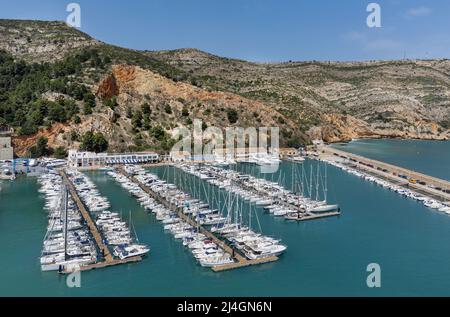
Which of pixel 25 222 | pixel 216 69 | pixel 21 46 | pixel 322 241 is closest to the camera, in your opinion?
pixel 322 241

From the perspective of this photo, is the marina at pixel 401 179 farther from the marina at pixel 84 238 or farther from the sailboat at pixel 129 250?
the marina at pixel 84 238

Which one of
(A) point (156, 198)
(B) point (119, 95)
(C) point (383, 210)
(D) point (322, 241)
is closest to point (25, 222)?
(A) point (156, 198)

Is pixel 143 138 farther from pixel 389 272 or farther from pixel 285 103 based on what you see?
pixel 389 272

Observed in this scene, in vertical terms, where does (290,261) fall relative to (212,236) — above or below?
below

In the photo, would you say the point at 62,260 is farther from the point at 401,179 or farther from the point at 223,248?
the point at 401,179

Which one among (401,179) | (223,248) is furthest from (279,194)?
(401,179)

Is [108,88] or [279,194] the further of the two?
[108,88]
